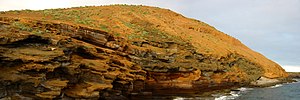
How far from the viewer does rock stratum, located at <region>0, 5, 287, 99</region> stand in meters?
21.5

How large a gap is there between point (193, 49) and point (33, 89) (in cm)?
2361

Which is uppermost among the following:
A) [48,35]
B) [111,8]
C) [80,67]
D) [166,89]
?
[111,8]

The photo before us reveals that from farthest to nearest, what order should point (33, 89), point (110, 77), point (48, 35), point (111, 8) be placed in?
point (111, 8) → point (110, 77) → point (48, 35) → point (33, 89)

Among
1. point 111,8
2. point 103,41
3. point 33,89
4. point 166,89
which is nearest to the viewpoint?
point 33,89

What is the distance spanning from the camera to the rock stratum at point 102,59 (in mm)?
21469

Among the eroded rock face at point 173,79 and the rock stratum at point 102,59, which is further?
the eroded rock face at point 173,79

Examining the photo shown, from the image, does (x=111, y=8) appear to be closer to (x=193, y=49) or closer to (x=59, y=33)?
(x=193, y=49)

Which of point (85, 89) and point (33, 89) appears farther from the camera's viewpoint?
point (85, 89)

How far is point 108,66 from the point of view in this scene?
2634 centimetres

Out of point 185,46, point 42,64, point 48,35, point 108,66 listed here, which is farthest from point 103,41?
point 185,46

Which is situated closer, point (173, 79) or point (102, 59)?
point (102, 59)

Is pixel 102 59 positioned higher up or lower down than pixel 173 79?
A: higher up

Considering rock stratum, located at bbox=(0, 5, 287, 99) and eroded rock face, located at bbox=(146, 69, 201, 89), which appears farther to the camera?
eroded rock face, located at bbox=(146, 69, 201, 89)

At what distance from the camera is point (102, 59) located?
88.3 feet
